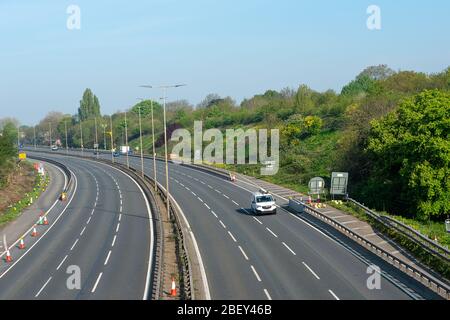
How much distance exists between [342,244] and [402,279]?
23.7 ft

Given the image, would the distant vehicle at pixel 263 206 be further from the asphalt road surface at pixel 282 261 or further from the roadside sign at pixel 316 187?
the roadside sign at pixel 316 187

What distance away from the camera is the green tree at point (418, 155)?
38750mm

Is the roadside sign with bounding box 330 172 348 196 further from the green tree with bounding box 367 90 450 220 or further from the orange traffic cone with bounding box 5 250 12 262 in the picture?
the orange traffic cone with bounding box 5 250 12 262

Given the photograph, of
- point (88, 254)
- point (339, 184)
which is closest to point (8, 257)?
point (88, 254)

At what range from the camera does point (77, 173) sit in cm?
8744

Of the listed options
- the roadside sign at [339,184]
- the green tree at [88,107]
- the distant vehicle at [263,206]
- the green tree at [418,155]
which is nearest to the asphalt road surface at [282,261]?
the distant vehicle at [263,206]

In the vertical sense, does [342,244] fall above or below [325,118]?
below

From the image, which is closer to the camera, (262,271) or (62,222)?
(262,271)

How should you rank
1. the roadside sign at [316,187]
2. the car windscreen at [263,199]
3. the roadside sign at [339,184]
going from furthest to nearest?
the roadside sign at [316,187] < the roadside sign at [339,184] < the car windscreen at [263,199]

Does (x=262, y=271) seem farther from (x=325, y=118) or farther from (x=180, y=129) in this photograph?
(x=180, y=129)

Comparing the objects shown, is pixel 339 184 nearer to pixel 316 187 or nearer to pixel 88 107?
pixel 316 187

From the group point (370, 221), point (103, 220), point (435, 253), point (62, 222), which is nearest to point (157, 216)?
point (103, 220)

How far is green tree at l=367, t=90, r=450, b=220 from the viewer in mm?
38750

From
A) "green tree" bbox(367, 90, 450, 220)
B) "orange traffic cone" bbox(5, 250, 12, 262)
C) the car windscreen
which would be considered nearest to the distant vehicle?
the car windscreen
